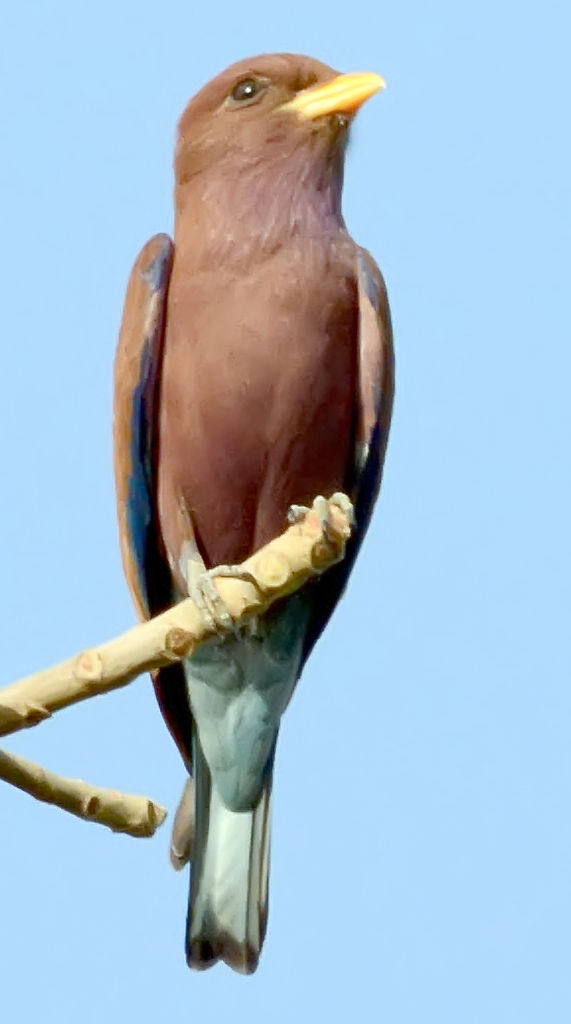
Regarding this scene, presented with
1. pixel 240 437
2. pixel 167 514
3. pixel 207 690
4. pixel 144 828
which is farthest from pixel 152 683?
pixel 144 828

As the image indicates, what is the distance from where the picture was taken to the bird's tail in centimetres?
416

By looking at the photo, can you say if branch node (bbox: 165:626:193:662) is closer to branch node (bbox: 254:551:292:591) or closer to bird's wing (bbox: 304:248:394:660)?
branch node (bbox: 254:551:292:591)

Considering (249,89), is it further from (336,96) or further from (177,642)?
(177,642)

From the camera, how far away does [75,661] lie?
9.19 ft

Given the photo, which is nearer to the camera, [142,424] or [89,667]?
[89,667]

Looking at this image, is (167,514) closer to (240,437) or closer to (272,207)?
(240,437)

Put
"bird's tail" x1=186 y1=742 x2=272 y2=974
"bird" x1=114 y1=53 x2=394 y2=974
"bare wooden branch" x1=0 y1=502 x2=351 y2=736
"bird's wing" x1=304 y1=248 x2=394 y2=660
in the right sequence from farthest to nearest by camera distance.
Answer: "bird's tail" x1=186 y1=742 x2=272 y2=974, "bird's wing" x1=304 y1=248 x2=394 y2=660, "bird" x1=114 y1=53 x2=394 y2=974, "bare wooden branch" x1=0 y1=502 x2=351 y2=736

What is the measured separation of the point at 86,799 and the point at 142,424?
1.20 m

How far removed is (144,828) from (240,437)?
39.9 inches

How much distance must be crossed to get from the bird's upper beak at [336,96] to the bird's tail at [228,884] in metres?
1.63

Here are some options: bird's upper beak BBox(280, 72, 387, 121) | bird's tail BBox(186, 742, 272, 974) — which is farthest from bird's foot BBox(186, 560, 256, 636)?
bird's upper beak BBox(280, 72, 387, 121)

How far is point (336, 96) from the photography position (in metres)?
4.09

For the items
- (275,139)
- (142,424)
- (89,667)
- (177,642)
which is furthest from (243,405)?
(89,667)

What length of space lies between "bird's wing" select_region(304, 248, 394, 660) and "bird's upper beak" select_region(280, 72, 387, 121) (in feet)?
1.10
